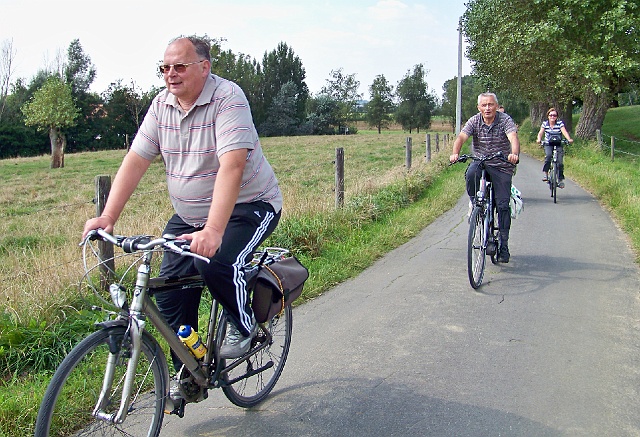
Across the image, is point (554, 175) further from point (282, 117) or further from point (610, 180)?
point (282, 117)

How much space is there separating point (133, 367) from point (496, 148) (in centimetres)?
586

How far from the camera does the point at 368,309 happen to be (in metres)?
5.93

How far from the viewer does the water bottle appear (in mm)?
3219

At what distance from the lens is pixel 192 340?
3240 mm

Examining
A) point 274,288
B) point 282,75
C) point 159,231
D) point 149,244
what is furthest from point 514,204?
point 282,75

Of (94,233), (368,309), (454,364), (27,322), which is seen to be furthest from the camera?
(368,309)

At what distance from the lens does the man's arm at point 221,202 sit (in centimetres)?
279

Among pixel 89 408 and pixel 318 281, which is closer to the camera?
pixel 89 408

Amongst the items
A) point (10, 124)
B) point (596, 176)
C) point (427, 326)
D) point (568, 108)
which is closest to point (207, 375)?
point (427, 326)

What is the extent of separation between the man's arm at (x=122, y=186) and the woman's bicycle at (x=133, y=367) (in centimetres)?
20

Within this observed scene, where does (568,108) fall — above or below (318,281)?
above

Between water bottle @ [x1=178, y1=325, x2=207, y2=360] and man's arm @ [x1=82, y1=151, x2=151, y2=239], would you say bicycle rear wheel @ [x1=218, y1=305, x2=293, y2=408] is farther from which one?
man's arm @ [x1=82, y1=151, x2=151, y2=239]

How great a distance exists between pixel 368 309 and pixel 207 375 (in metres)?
2.76

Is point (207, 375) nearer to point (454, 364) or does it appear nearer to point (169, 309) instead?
point (169, 309)
